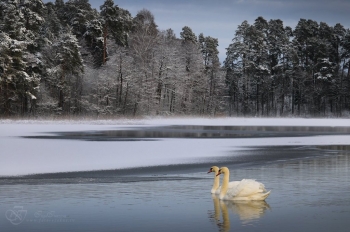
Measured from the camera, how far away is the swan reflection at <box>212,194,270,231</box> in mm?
11701

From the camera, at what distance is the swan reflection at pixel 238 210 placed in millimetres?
11701

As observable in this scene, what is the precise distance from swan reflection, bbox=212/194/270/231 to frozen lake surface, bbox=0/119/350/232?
21 millimetres

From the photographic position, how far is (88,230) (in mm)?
10820

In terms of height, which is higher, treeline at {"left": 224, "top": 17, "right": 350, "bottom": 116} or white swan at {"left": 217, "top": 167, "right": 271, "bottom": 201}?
treeline at {"left": 224, "top": 17, "right": 350, "bottom": 116}

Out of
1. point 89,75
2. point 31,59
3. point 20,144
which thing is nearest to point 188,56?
point 89,75

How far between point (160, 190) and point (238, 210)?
119 inches

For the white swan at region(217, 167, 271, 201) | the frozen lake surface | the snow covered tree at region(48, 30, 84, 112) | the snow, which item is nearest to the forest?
the snow covered tree at region(48, 30, 84, 112)

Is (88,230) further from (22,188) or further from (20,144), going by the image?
(20,144)

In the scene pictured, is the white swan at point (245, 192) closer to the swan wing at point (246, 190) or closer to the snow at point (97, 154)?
the swan wing at point (246, 190)

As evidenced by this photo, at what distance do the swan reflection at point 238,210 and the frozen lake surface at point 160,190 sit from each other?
0.02 meters

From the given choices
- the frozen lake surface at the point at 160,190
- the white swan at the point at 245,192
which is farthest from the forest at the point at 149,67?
the white swan at the point at 245,192

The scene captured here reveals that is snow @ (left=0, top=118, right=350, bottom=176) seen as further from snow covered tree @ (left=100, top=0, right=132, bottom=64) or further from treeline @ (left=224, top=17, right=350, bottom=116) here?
treeline @ (left=224, top=17, right=350, bottom=116)

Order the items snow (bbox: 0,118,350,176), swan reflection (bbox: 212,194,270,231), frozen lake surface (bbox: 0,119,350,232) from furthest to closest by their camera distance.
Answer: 1. snow (bbox: 0,118,350,176)
2. swan reflection (bbox: 212,194,270,231)
3. frozen lake surface (bbox: 0,119,350,232)

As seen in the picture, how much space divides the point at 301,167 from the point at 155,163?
5381mm
